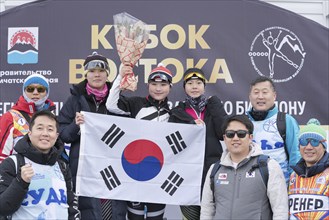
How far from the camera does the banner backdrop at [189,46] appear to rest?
239 inches

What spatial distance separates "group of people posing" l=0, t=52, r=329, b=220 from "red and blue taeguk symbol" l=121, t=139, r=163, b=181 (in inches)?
9.7

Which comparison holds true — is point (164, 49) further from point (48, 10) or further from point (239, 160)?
point (239, 160)

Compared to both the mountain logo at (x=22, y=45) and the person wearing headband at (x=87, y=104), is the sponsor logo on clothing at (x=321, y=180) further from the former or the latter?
the mountain logo at (x=22, y=45)

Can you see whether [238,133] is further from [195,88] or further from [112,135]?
[112,135]

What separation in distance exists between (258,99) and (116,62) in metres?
1.99

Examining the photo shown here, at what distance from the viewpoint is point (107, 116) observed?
15.8 feet

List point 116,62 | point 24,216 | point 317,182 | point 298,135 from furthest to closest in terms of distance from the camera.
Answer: point 116,62
point 298,135
point 317,182
point 24,216

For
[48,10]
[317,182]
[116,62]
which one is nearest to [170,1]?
[116,62]

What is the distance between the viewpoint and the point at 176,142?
4.92m

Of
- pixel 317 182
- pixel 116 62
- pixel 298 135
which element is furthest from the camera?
pixel 116 62

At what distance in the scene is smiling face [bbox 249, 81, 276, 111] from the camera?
469cm

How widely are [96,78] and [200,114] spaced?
3.29 feet

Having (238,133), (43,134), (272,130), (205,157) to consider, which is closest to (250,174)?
(238,133)

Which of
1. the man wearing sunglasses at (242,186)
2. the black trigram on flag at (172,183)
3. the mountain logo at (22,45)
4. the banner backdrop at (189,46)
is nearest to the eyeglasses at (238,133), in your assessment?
the man wearing sunglasses at (242,186)
